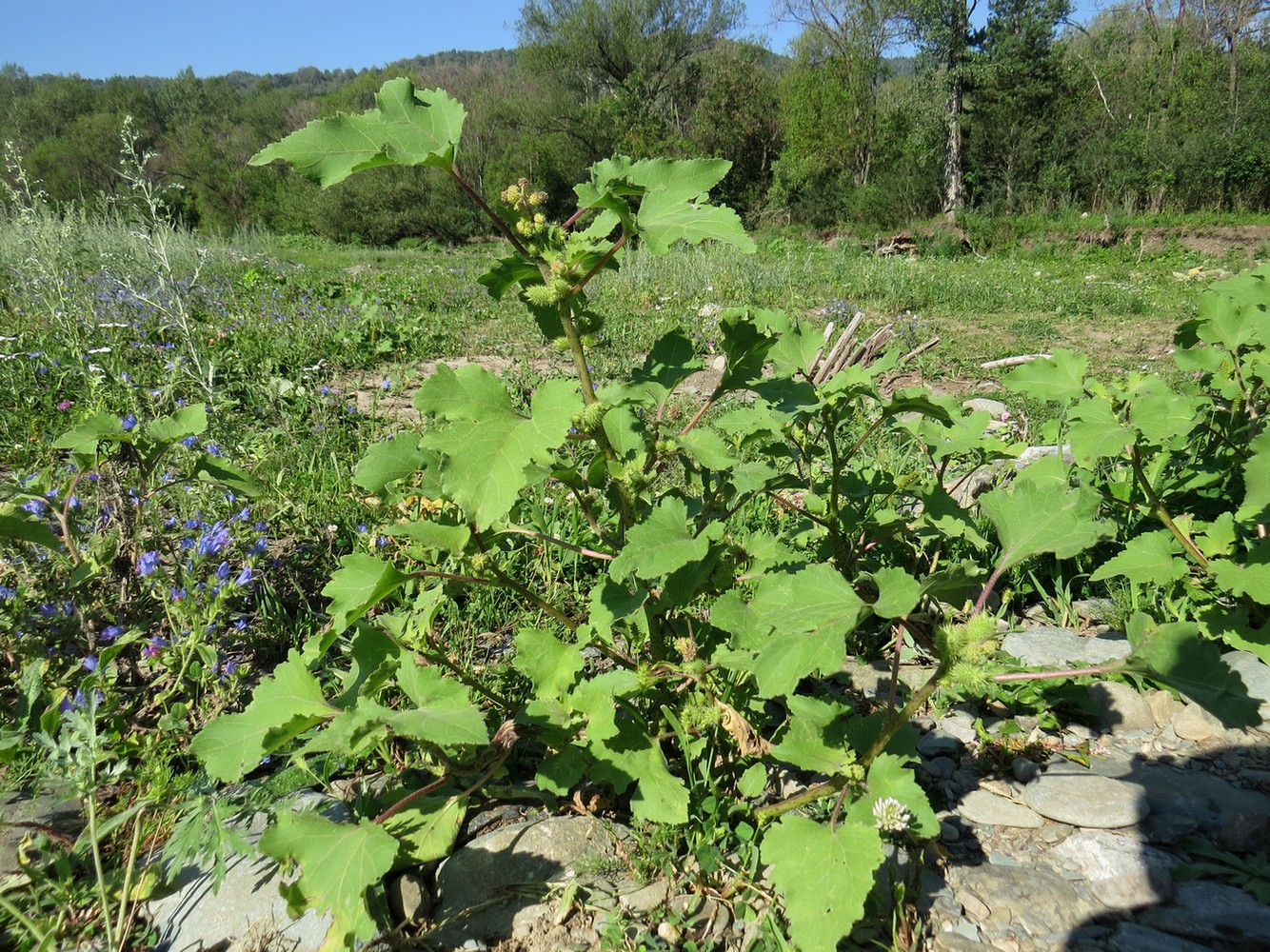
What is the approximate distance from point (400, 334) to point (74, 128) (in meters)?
64.8

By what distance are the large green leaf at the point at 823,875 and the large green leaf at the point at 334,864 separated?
0.59 m

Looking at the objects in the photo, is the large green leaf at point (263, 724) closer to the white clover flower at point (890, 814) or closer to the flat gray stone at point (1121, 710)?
the white clover flower at point (890, 814)

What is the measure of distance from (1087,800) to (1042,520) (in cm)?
66

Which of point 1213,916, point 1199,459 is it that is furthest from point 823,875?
point 1199,459

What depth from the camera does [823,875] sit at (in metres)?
1.07

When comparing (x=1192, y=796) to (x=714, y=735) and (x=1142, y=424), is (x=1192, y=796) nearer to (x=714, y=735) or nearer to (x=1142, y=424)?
→ (x=1142, y=424)

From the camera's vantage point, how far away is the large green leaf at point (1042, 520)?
1248 mm

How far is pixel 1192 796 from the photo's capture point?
149 centimetres

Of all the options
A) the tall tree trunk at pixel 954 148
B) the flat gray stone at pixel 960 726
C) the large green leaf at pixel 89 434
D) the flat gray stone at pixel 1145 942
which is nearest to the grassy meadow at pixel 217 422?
the large green leaf at pixel 89 434

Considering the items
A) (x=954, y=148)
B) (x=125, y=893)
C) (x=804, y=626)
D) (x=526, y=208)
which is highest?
(x=954, y=148)

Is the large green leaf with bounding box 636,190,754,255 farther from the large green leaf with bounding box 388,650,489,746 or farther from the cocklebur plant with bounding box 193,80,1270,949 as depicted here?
the large green leaf with bounding box 388,650,489,746

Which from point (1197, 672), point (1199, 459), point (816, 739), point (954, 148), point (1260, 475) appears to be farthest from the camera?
point (954, 148)

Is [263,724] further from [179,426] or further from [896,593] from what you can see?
[896,593]

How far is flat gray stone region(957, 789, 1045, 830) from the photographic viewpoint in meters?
1.48
